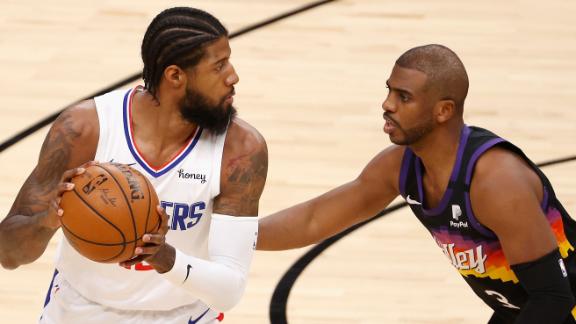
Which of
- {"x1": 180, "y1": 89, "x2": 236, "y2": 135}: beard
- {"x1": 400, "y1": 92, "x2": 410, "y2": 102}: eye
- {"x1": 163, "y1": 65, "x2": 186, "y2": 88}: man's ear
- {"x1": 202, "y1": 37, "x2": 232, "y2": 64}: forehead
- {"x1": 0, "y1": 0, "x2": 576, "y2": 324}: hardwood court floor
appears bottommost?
{"x1": 0, "y1": 0, "x2": 576, "y2": 324}: hardwood court floor

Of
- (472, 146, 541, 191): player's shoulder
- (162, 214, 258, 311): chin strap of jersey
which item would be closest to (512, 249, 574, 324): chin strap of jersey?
(472, 146, 541, 191): player's shoulder

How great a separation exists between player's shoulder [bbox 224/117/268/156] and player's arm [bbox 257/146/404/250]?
1.85ft

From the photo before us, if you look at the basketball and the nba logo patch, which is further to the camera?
the nba logo patch

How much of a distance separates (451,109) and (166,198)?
1.06m

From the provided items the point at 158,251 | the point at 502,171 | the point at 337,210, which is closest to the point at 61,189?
the point at 158,251

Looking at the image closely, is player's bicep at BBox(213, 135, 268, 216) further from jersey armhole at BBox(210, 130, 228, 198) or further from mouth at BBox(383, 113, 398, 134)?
mouth at BBox(383, 113, 398, 134)

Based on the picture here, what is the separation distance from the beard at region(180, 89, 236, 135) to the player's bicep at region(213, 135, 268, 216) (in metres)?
0.16

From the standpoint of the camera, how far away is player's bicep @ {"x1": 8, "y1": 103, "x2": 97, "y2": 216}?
4.21m

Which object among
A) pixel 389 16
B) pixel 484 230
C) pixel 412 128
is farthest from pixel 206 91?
pixel 389 16

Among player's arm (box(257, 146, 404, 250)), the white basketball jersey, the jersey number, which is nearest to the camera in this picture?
the white basketball jersey

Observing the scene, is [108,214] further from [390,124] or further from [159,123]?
[390,124]

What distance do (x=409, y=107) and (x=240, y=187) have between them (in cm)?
66

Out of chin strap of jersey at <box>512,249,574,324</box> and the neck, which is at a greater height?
the neck

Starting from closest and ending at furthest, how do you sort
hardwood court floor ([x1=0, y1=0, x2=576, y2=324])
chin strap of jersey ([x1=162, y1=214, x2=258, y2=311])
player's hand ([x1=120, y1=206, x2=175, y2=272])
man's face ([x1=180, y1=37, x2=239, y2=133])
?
1. player's hand ([x1=120, y1=206, x2=175, y2=272])
2. chin strap of jersey ([x1=162, y1=214, x2=258, y2=311])
3. man's face ([x1=180, y1=37, x2=239, y2=133])
4. hardwood court floor ([x1=0, y1=0, x2=576, y2=324])
